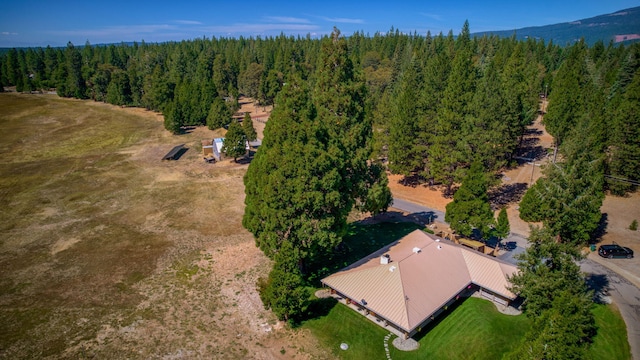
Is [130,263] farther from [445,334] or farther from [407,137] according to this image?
[407,137]

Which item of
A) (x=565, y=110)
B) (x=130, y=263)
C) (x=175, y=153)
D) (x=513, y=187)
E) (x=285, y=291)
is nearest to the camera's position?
(x=285, y=291)

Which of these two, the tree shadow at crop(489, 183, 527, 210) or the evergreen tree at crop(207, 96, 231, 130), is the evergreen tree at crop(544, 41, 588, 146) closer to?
the tree shadow at crop(489, 183, 527, 210)

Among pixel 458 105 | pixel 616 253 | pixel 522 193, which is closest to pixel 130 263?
pixel 458 105

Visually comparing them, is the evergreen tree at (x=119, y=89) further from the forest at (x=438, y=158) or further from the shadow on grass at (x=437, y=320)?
the shadow on grass at (x=437, y=320)

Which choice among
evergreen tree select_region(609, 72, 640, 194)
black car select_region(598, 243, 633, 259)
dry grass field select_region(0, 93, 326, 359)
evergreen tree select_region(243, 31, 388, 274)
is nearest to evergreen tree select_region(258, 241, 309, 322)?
dry grass field select_region(0, 93, 326, 359)


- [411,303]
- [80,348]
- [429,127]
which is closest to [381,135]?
[429,127]

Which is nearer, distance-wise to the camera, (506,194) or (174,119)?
(506,194)

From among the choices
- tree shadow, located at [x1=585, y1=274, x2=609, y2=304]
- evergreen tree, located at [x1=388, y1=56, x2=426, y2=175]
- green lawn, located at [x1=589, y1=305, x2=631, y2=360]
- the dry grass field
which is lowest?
the dry grass field

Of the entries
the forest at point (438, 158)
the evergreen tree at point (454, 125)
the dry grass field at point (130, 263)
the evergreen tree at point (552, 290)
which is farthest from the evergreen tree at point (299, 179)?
the evergreen tree at point (454, 125)
